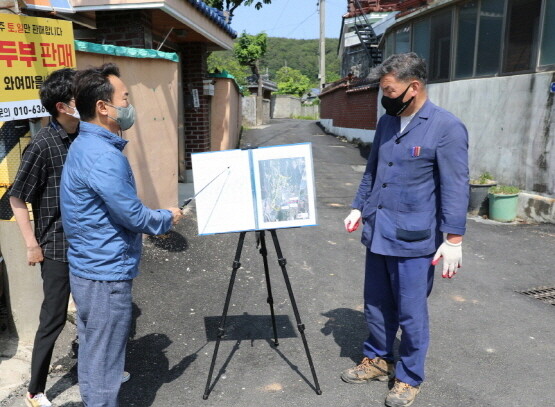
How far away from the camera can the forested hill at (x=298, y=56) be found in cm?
9056

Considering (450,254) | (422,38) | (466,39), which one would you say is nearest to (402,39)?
(422,38)

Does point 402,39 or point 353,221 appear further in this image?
point 402,39

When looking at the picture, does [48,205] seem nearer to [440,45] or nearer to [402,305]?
[402,305]

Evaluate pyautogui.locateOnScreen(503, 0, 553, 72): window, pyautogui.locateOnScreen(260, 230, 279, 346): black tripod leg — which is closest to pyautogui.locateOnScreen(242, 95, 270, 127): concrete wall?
pyautogui.locateOnScreen(503, 0, 553, 72): window

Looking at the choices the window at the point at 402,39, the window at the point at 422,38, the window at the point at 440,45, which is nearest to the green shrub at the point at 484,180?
the window at the point at 440,45

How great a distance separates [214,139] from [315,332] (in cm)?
863

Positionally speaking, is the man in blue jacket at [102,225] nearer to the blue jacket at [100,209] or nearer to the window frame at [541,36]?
the blue jacket at [100,209]

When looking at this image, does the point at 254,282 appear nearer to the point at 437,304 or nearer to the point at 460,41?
the point at 437,304

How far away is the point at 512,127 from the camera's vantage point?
8609mm

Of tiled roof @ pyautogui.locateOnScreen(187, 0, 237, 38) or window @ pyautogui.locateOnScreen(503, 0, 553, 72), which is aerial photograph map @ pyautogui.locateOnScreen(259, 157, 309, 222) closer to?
tiled roof @ pyautogui.locateOnScreen(187, 0, 237, 38)

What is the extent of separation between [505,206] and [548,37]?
298 centimetres

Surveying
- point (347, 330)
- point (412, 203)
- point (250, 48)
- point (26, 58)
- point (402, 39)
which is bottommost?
point (347, 330)

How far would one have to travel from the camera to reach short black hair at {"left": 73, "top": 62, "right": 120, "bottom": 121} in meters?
2.40

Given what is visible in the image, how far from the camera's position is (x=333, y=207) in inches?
352
